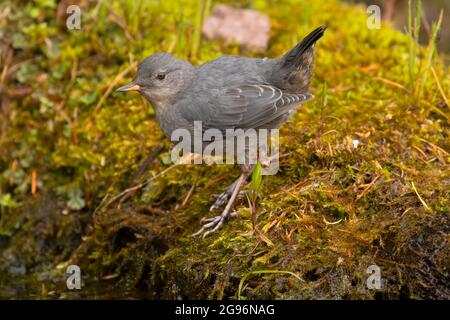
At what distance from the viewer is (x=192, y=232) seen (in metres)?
4.44

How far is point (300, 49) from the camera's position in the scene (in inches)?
169

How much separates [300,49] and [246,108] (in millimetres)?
542

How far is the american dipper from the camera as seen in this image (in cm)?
441

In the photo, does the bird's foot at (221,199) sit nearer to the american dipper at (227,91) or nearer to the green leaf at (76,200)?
the american dipper at (227,91)

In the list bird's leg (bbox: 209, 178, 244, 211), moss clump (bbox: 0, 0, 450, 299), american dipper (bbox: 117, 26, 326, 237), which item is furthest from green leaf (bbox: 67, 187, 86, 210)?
bird's leg (bbox: 209, 178, 244, 211)

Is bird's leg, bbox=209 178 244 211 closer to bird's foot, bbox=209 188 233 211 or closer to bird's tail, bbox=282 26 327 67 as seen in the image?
bird's foot, bbox=209 188 233 211

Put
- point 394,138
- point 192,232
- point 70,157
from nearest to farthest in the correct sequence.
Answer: point 192,232 < point 394,138 < point 70,157

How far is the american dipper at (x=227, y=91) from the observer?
441 centimetres

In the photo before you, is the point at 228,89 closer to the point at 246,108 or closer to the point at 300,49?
the point at 246,108

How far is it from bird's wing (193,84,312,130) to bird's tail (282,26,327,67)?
0.22 meters

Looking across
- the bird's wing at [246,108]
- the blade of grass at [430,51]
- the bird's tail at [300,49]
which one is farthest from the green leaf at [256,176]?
the blade of grass at [430,51]
